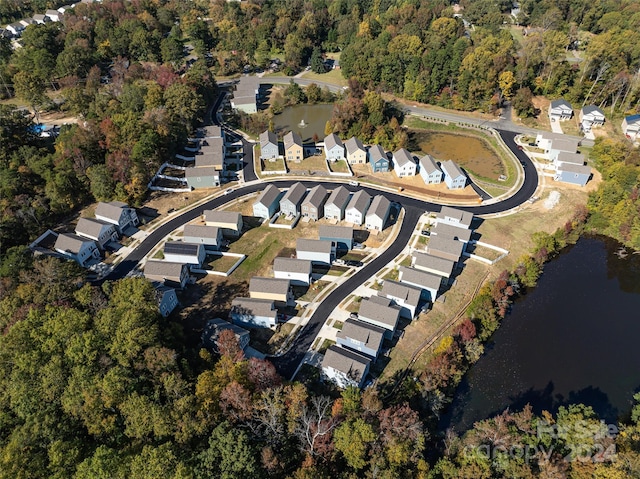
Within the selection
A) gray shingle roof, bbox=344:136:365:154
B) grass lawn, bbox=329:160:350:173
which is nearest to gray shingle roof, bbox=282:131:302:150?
grass lawn, bbox=329:160:350:173

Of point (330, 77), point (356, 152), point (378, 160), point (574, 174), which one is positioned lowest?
point (330, 77)

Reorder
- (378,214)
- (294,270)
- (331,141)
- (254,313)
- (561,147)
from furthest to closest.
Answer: (331,141) → (561,147) → (378,214) → (294,270) → (254,313)

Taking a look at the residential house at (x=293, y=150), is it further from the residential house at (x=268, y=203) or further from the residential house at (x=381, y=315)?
the residential house at (x=381, y=315)

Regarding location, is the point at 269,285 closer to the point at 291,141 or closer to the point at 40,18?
the point at 291,141

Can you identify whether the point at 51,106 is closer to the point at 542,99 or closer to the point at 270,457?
the point at 270,457

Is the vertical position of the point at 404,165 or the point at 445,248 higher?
the point at 445,248

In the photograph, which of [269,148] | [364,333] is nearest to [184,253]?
[364,333]
